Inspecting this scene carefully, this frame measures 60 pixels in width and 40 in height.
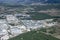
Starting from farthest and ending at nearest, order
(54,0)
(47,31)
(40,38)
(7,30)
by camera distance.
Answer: (54,0), (7,30), (47,31), (40,38)

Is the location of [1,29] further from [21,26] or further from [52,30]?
[52,30]

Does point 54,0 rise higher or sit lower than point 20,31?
lower

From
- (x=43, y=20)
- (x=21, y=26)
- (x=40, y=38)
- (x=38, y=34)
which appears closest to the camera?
(x=40, y=38)

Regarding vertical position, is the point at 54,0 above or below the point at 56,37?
below

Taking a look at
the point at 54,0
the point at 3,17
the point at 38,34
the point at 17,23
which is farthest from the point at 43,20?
the point at 54,0

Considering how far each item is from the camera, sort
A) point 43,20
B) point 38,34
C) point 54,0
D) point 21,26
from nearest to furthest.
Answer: point 38,34 → point 21,26 → point 43,20 → point 54,0

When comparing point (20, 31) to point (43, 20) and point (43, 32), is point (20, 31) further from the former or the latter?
point (43, 20)

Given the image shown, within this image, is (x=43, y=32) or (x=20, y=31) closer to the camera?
(x=43, y=32)

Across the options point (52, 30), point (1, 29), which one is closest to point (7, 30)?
point (1, 29)

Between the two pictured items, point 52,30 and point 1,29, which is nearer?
point 52,30
